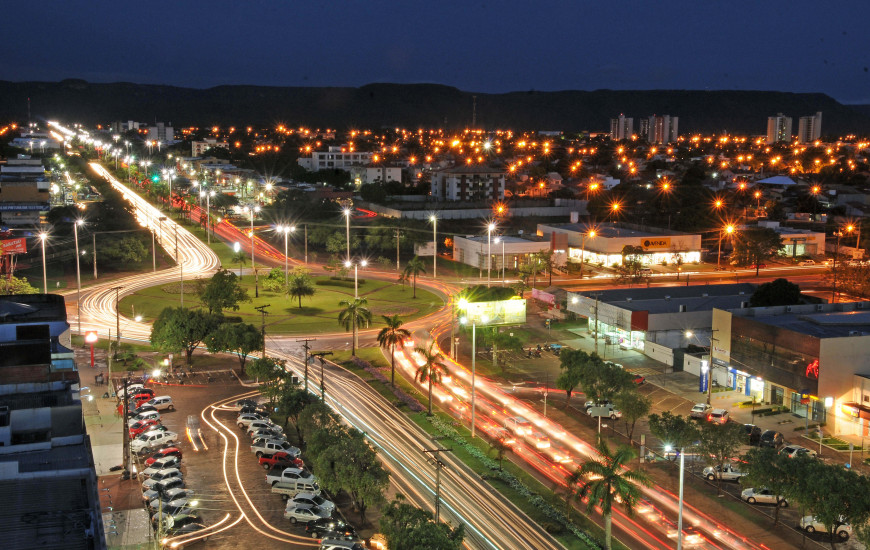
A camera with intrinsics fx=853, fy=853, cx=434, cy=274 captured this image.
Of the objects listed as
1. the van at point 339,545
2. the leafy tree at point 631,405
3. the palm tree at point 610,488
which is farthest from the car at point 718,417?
the van at point 339,545

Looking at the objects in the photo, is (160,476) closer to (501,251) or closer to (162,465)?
(162,465)

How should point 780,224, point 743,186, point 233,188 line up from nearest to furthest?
point 780,224 → point 743,186 → point 233,188

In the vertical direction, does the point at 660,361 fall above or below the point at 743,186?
below

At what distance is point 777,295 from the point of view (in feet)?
131

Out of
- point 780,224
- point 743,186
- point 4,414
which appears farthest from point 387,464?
point 743,186

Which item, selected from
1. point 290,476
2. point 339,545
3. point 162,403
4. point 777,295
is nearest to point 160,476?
point 290,476

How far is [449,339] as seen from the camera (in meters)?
40.8

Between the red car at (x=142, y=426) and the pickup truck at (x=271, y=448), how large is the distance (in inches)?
157

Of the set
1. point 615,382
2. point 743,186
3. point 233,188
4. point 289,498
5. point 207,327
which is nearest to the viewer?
point 289,498

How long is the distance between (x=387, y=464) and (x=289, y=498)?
333cm

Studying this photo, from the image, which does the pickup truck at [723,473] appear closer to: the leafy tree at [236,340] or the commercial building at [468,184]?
the leafy tree at [236,340]

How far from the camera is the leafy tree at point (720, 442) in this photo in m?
23.4

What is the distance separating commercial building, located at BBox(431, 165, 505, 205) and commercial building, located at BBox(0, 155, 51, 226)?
1525 inches

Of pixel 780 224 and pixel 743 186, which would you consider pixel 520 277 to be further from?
pixel 743 186
